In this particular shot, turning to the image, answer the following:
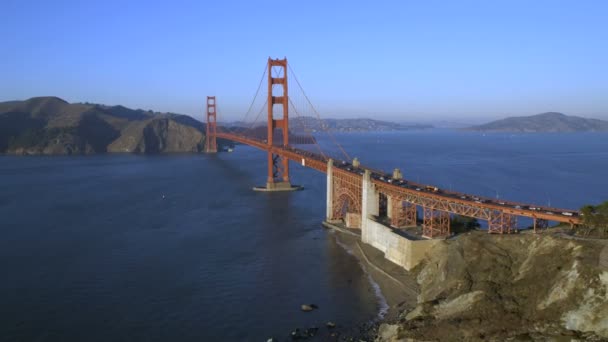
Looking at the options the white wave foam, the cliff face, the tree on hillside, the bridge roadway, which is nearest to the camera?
the cliff face

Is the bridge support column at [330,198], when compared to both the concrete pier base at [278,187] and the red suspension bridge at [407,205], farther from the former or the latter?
the concrete pier base at [278,187]

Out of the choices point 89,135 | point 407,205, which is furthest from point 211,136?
point 407,205

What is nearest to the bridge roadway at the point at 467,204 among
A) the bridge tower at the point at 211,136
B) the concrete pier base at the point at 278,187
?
the concrete pier base at the point at 278,187

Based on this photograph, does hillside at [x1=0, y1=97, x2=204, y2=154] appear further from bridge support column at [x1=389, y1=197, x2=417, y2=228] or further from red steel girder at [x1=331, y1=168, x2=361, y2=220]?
bridge support column at [x1=389, y1=197, x2=417, y2=228]

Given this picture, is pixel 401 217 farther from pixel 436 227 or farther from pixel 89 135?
pixel 89 135

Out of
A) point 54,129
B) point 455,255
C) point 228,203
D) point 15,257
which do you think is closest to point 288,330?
point 455,255

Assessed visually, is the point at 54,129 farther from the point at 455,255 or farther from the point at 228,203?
the point at 455,255

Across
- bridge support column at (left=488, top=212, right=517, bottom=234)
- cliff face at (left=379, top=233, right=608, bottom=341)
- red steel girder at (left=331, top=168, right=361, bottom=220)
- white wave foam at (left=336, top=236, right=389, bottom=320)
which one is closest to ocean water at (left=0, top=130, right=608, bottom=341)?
white wave foam at (left=336, top=236, right=389, bottom=320)
